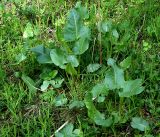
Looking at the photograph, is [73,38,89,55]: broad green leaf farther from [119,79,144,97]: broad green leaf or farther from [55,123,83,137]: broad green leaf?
[55,123,83,137]: broad green leaf

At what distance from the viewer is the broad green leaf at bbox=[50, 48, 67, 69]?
256 centimetres

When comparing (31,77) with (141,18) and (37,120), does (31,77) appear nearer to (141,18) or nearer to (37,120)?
(37,120)

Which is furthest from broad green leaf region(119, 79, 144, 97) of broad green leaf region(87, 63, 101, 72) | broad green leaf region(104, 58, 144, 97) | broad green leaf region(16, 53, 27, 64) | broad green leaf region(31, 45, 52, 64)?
broad green leaf region(16, 53, 27, 64)

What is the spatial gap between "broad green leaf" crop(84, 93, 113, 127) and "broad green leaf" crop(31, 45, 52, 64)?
1.60ft

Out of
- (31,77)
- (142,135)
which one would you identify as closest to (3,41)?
(31,77)

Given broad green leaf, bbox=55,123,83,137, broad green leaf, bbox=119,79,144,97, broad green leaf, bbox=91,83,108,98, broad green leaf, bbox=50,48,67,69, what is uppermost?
broad green leaf, bbox=50,48,67,69

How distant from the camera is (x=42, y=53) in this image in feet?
8.67

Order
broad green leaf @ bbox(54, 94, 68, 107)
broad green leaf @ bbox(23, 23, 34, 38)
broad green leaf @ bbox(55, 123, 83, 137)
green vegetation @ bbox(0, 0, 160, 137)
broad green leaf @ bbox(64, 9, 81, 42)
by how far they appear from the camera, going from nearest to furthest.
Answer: broad green leaf @ bbox(55, 123, 83, 137)
green vegetation @ bbox(0, 0, 160, 137)
broad green leaf @ bbox(54, 94, 68, 107)
broad green leaf @ bbox(64, 9, 81, 42)
broad green leaf @ bbox(23, 23, 34, 38)

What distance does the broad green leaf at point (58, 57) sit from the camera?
2.56 meters

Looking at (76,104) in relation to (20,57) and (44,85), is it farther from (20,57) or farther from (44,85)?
(20,57)

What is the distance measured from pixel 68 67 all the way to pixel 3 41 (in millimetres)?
701

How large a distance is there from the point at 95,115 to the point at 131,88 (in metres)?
0.26

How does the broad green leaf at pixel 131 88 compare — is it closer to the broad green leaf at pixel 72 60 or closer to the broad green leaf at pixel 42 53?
the broad green leaf at pixel 72 60

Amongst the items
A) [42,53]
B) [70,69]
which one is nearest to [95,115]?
[70,69]
